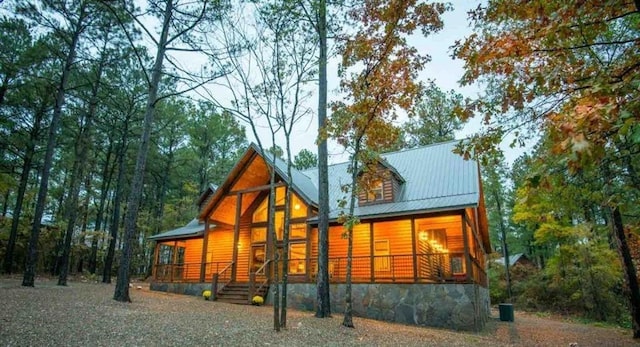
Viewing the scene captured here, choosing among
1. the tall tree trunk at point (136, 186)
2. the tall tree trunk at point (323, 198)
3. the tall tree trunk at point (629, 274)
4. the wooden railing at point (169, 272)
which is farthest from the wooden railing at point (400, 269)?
the wooden railing at point (169, 272)

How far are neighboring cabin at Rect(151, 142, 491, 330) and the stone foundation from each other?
3cm

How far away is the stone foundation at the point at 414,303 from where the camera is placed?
37.6 feet

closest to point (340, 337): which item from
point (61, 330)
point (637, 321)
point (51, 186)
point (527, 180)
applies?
point (61, 330)

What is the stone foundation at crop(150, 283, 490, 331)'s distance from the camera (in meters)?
11.5

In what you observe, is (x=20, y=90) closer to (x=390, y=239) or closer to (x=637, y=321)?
(x=390, y=239)

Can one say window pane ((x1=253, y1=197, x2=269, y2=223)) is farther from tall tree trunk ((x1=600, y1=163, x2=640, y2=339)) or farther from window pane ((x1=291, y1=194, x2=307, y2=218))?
tall tree trunk ((x1=600, y1=163, x2=640, y2=339))

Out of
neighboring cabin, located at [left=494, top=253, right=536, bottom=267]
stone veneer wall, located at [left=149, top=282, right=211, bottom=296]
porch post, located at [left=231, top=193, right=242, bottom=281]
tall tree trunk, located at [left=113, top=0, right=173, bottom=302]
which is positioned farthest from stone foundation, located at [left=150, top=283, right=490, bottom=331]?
neighboring cabin, located at [left=494, top=253, right=536, bottom=267]

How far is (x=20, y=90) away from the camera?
16359 millimetres

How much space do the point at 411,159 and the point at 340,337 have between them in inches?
470

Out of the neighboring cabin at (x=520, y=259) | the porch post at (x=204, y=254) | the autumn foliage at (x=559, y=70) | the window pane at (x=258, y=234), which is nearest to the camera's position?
the autumn foliage at (x=559, y=70)

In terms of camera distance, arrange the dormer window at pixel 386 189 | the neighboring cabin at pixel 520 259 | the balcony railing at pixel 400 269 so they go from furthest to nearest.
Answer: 1. the neighboring cabin at pixel 520 259
2. the dormer window at pixel 386 189
3. the balcony railing at pixel 400 269

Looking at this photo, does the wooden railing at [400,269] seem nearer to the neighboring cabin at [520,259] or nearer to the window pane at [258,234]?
the window pane at [258,234]

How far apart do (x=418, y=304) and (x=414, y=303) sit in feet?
0.45

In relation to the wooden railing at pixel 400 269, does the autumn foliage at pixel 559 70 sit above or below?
above
